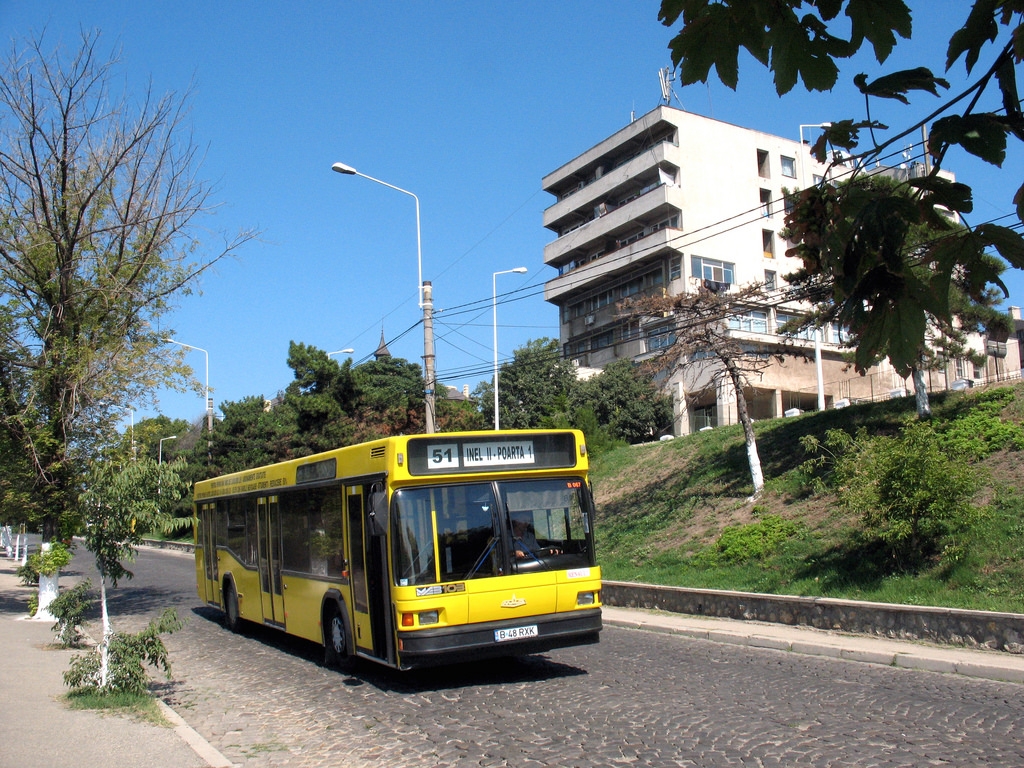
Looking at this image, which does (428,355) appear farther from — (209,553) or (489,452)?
(489,452)

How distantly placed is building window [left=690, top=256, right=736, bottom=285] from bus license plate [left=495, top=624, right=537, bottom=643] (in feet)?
133

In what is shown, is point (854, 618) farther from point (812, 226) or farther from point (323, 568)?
point (812, 226)

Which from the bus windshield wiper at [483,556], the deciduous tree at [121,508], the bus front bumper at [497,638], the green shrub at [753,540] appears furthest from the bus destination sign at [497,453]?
the green shrub at [753,540]

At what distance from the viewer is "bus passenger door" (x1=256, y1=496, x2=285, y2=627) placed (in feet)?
44.3

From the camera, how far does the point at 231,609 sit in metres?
16.2

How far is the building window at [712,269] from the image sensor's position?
48.4 m

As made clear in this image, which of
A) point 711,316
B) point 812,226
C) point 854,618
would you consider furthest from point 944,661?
point 711,316

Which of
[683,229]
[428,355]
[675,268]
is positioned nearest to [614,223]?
[683,229]

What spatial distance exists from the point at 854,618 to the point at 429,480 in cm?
698

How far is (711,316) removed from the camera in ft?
66.6

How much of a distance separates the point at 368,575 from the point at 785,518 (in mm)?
11158

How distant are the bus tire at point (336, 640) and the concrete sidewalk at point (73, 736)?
2.87m

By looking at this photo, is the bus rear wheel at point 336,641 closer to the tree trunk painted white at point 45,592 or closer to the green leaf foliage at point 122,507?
the green leaf foliage at point 122,507

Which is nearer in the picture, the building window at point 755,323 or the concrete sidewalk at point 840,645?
the concrete sidewalk at point 840,645
